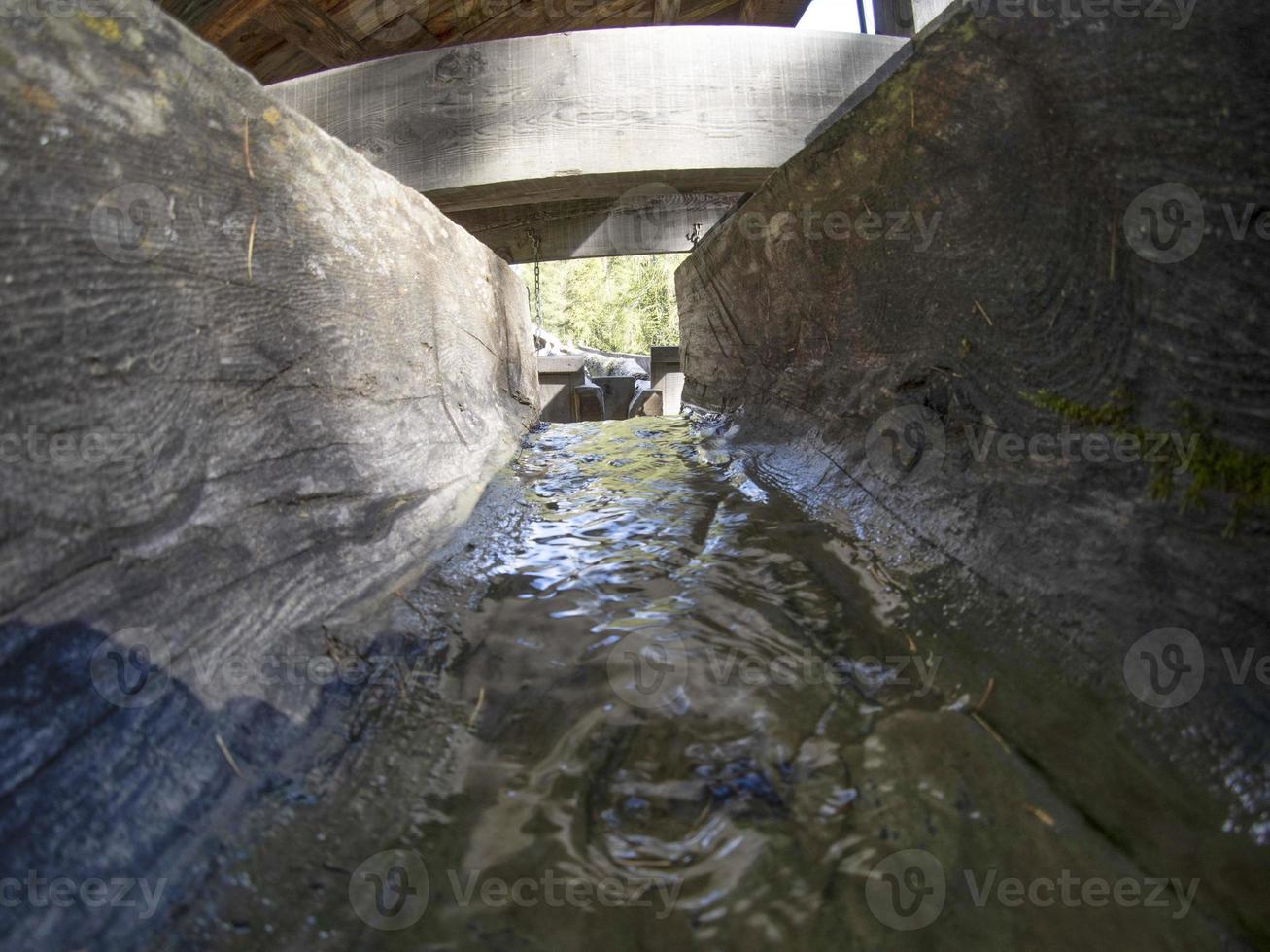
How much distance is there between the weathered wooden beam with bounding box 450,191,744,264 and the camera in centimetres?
539

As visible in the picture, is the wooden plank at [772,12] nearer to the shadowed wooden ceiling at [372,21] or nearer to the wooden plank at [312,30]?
the shadowed wooden ceiling at [372,21]

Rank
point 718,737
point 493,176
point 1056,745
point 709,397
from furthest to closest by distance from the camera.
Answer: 1. point 709,397
2. point 493,176
3. point 718,737
4. point 1056,745

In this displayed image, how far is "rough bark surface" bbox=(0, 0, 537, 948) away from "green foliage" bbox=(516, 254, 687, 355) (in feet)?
92.5

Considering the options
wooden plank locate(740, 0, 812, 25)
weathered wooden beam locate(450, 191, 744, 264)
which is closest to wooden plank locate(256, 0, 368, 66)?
weathered wooden beam locate(450, 191, 744, 264)

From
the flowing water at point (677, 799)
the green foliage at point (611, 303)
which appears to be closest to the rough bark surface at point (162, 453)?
the flowing water at point (677, 799)

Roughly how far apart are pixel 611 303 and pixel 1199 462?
1194 inches

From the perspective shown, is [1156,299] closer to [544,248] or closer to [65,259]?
[65,259]

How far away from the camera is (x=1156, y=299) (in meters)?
1.19

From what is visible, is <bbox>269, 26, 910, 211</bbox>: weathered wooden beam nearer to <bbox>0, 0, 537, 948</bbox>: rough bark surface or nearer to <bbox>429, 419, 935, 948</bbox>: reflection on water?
<bbox>0, 0, 537, 948</bbox>: rough bark surface

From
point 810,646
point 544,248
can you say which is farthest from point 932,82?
point 544,248

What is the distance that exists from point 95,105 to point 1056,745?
191cm

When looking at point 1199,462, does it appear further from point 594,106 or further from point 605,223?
point 605,223

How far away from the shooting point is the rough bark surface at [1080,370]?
0.97m

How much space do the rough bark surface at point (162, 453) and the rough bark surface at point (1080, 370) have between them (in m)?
1.26
